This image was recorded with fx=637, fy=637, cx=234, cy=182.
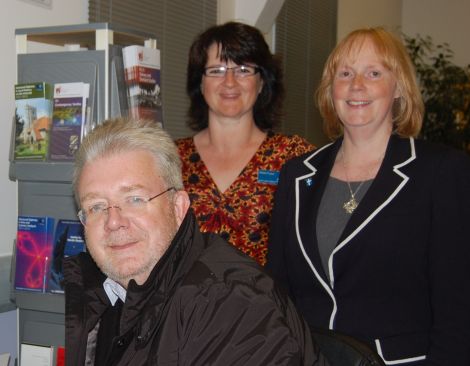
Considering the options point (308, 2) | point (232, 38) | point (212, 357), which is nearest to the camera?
point (212, 357)

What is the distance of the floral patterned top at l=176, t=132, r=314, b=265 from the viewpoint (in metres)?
2.53

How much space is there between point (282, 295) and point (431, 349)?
72cm

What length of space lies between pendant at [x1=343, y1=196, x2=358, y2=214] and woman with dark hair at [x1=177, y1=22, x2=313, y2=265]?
1.81 feet

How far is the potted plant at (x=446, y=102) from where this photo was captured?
8086 mm

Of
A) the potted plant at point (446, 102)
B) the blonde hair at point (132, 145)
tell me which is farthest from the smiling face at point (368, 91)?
the potted plant at point (446, 102)

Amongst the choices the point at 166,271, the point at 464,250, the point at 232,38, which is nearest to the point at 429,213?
the point at 464,250

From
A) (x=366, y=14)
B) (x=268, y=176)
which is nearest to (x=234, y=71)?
(x=268, y=176)

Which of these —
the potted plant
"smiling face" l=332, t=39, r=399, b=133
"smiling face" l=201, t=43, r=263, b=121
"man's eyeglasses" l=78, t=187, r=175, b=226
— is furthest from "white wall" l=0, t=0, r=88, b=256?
the potted plant

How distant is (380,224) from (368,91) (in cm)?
44

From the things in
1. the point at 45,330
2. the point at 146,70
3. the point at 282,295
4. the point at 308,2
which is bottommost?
the point at 45,330

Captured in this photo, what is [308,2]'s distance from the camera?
6.74 metres

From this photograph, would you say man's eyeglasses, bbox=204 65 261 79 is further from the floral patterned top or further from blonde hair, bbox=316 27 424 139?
blonde hair, bbox=316 27 424 139

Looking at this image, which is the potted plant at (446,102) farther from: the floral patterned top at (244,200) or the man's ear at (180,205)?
the man's ear at (180,205)

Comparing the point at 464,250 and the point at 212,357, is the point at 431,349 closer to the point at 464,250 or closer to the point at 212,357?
the point at 464,250
